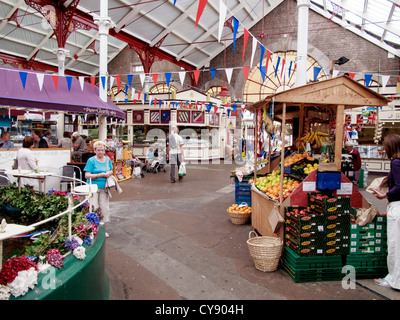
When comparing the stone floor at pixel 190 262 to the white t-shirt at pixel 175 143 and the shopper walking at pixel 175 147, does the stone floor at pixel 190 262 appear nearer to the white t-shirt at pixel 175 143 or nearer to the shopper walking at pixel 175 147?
the shopper walking at pixel 175 147

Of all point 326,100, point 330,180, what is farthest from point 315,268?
point 326,100

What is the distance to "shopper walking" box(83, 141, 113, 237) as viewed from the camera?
4559 mm

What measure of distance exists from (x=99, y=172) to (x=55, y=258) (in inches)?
95.5

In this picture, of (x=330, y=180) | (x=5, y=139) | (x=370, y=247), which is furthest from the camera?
(x=5, y=139)

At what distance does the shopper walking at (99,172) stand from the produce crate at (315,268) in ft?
10.2

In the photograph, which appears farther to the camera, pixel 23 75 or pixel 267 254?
pixel 23 75

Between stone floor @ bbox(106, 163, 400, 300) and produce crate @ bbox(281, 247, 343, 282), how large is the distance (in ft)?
0.25

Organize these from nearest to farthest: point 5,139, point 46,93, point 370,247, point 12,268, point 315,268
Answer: point 12,268 → point 315,268 → point 370,247 → point 5,139 → point 46,93

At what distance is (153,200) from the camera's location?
7539 millimetres

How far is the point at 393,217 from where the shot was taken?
3.24m

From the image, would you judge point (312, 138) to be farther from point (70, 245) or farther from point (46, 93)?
point (46, 93)
